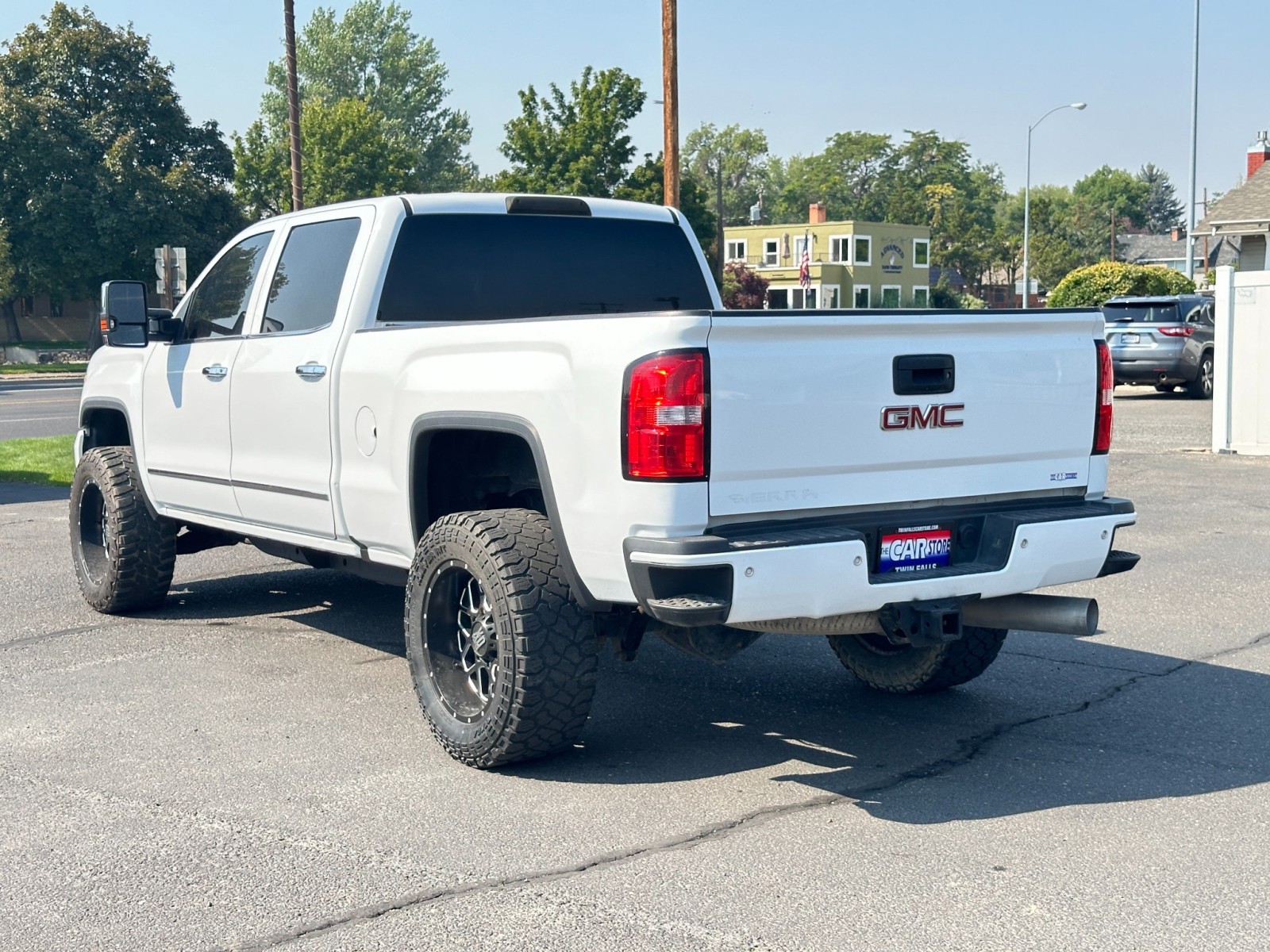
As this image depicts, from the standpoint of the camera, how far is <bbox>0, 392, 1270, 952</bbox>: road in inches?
155

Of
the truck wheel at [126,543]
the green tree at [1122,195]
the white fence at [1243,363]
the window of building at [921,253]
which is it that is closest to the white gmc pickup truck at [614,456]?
the truck wheel at [126,543]

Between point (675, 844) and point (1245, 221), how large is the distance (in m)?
31.0

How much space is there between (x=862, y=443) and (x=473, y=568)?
56.4 inches

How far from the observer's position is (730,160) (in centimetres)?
15425

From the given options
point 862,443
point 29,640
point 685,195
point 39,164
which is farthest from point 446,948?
point 685,195

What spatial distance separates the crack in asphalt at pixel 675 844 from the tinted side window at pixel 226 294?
3.81 metres

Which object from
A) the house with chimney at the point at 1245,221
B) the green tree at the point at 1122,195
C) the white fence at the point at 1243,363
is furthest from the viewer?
the green tree at the point at 1122,195

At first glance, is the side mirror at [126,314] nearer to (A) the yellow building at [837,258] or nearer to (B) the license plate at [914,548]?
(B) the license plate at [914,548]

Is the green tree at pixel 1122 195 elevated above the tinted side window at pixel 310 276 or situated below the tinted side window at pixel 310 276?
above

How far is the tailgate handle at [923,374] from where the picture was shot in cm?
495

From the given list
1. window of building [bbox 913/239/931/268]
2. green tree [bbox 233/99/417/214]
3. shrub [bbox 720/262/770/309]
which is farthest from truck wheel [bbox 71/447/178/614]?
window of building [bbox 913/239/931/268]

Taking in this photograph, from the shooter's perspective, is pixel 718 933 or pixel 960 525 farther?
pixel 960 525

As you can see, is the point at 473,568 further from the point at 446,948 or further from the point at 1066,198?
the point at 1066,198

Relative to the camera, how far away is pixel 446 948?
376 cm
